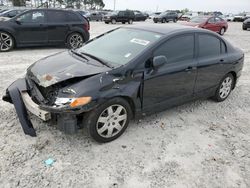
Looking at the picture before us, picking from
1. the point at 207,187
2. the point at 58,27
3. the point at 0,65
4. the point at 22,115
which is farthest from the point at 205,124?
the point at 58,27

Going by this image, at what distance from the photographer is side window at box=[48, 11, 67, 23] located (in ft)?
31.1

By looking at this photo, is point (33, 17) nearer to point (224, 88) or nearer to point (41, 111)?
point (41, 111)

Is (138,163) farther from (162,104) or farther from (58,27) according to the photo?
(58,27)

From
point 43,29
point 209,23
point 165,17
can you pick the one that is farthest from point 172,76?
point 165,17

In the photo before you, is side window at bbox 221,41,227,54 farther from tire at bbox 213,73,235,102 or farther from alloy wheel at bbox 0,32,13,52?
alloy wheel at bbox 0,32,13,52

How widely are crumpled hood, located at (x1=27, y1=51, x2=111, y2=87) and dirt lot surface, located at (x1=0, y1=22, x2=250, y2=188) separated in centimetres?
79

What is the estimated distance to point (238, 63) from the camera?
5.21 meters

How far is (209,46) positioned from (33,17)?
274 inches

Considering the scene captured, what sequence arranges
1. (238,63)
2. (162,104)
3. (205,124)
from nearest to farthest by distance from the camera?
(162,104)
(205,124)
(238,63)

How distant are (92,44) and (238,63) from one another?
3.03 m

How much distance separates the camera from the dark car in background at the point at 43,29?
8805mm

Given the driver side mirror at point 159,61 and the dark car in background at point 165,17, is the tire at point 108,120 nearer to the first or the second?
the driver side mirror at point 159,61

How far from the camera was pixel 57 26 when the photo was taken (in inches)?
375

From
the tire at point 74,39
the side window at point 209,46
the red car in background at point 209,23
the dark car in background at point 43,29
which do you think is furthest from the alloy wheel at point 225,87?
the red car in background at point 209,23
